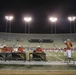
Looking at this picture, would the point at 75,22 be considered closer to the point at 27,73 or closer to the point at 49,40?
the point at 49,40

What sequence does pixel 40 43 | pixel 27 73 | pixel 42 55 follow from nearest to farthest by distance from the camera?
1. pixel 27 73
2. pixel 42 55
3. pixel 40 43

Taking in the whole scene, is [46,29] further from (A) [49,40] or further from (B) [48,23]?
(A) [49,40]

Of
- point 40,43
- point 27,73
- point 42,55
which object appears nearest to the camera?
point 27,73

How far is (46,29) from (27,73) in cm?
4114

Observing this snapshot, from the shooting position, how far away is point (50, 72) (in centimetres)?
587

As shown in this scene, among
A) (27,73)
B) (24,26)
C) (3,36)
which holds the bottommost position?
(27,73)

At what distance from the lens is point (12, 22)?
44.1 meters

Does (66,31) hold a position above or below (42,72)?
above

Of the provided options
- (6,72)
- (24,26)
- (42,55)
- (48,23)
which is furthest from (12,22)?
(6,72)

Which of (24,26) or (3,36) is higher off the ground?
(24,26)

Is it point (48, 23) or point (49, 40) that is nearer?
point (49, 40)

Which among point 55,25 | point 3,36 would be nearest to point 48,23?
point 55,25

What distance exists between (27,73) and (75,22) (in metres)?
41.8

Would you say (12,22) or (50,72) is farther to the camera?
(12,22)
